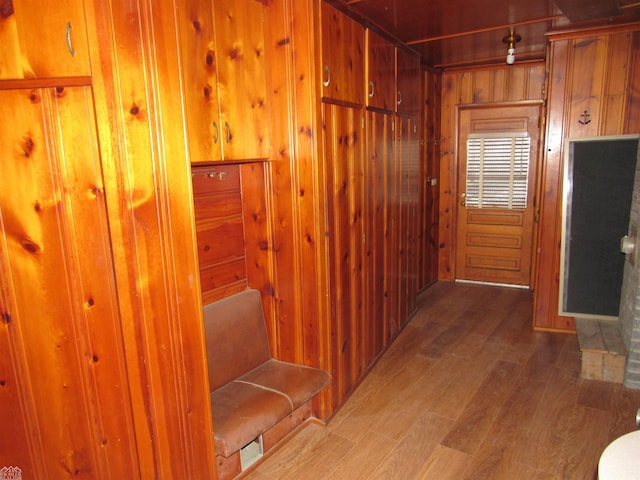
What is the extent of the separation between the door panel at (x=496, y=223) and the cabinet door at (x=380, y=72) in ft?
6.83

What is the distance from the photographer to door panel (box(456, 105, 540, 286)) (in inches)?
199

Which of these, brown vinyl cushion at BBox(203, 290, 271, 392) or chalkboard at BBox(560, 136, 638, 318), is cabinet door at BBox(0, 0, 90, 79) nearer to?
brown vinyl cushion at BBox(203, 290, 271, 392)

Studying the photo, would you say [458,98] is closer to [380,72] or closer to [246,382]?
[380,72]

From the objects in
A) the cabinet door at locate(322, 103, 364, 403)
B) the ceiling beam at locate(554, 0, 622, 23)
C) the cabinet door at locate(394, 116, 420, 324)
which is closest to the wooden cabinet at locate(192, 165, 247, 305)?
the cabinet door at locate(322, 103, 364, 403)

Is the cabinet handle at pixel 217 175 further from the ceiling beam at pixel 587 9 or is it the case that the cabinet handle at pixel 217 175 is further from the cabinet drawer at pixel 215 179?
the ceiling beam at pixel 587 9

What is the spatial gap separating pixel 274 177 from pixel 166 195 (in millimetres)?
905

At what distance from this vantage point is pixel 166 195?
66.4 inches

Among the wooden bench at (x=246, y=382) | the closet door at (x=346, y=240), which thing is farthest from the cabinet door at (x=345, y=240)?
the wooden bench at (x=246, y=382)

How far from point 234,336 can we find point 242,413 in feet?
1.45

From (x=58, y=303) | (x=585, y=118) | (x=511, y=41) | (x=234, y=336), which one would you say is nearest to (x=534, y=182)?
(x=585, y=118)

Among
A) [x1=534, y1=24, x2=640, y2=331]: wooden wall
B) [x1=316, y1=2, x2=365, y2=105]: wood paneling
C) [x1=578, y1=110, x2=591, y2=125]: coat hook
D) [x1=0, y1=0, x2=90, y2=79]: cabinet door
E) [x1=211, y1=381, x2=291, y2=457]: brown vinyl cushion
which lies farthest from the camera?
[x1=578, y1=110, x2=591, y2=125]: coat hook

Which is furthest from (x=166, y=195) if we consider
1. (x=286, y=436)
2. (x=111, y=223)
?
(x=286, y=436)

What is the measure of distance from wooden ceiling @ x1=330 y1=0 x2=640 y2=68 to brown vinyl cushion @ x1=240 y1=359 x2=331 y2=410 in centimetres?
203

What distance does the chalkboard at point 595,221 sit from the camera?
11.7ft
